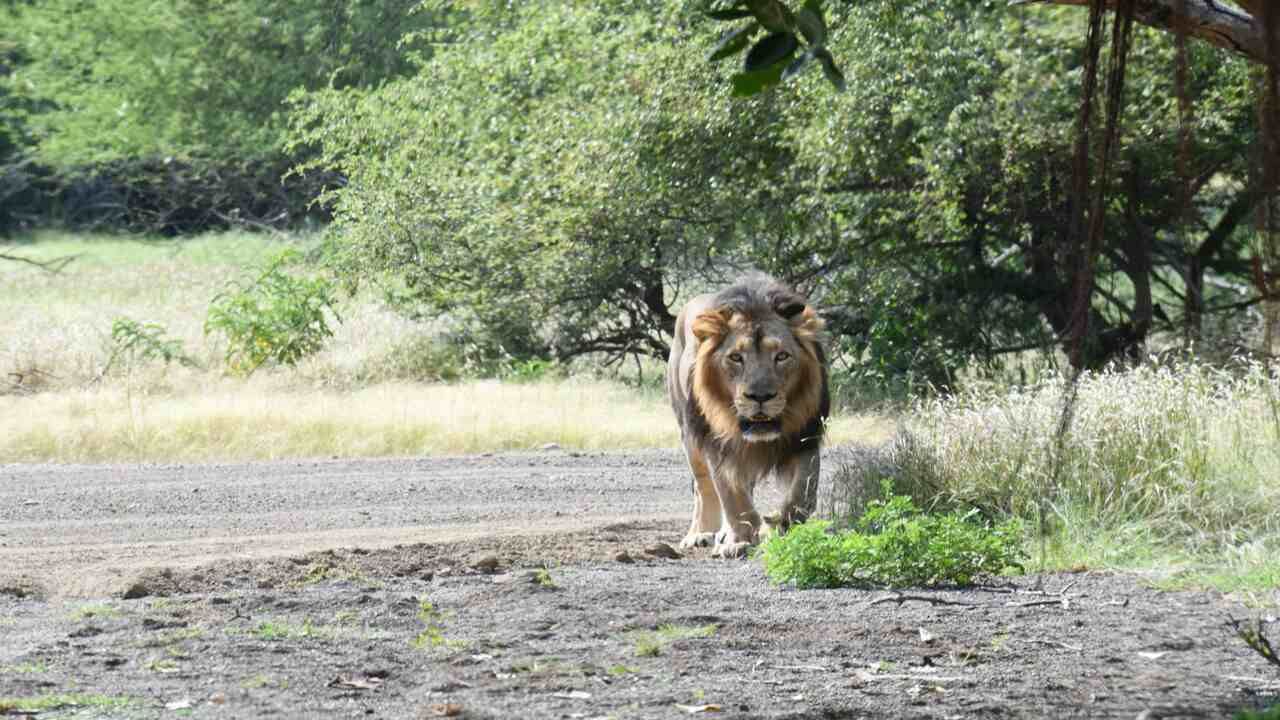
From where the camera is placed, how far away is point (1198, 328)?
16.2 m

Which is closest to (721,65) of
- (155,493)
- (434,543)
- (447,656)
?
(155,493)

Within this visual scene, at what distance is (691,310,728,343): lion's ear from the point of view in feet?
31.2

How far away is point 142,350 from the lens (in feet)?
74.7

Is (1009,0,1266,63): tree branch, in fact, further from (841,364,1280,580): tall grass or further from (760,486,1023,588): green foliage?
(841,364,1280,580): tall grass

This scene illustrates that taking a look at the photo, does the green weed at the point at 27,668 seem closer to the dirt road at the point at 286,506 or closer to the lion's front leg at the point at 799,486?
the dirt road at the point at 286,506

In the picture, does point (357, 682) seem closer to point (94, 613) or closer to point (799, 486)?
point (94, 613)

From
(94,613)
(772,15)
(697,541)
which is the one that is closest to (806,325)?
(697,541)

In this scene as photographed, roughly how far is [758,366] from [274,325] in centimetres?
1398

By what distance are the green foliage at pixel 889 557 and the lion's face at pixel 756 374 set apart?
1475mm

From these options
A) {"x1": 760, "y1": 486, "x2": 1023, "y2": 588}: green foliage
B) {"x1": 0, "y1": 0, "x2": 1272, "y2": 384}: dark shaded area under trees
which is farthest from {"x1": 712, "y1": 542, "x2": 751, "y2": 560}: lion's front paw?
{"x1": 0, "y1": 0, "x2": 1272, "y2": 384}: dark shaded area under trees

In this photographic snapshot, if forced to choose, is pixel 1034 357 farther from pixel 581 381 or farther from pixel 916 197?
pixel 581 381

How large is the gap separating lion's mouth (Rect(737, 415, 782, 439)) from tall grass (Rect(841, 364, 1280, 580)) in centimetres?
97

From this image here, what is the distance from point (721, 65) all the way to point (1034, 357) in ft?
16.2

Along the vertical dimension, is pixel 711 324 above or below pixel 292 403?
above
